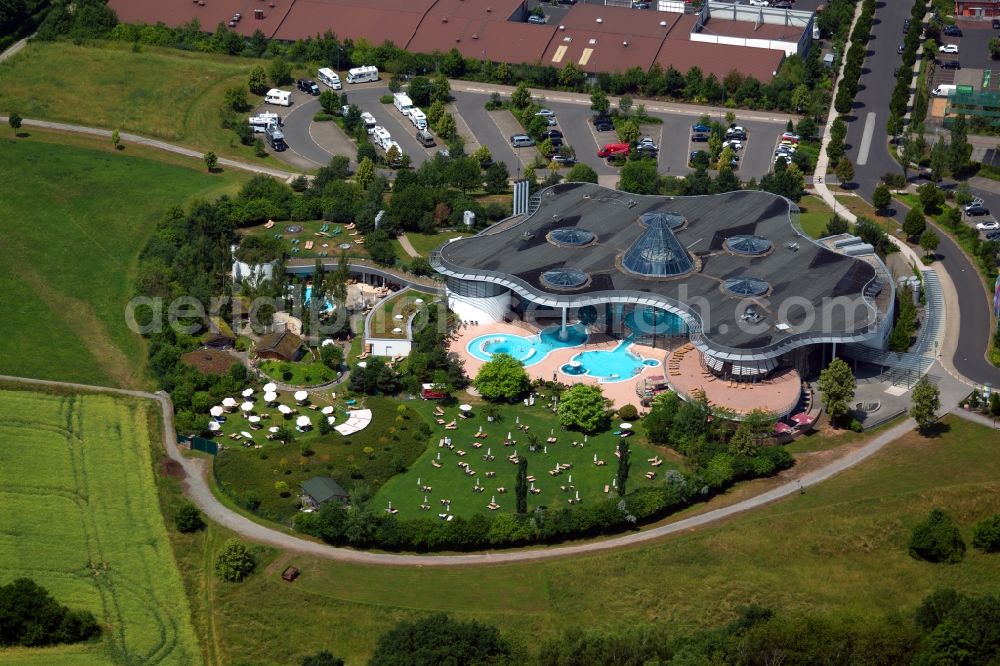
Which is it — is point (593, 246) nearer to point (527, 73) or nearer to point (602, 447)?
point (602, 447)

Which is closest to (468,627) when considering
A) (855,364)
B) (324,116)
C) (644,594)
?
(644,594)

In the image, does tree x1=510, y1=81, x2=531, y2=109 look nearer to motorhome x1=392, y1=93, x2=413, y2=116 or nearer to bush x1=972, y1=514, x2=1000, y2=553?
motorhome x1=392, y1=93, x2=413, y2=116

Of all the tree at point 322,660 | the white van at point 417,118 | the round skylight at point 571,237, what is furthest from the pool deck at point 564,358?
the white van at point 417,118

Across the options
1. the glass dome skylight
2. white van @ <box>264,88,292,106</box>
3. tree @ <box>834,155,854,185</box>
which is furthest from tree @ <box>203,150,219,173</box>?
tree @ <box>834,155,854,185</box>

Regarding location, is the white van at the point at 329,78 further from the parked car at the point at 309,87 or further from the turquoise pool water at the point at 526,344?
the turquoise pool water at the point at 526,344

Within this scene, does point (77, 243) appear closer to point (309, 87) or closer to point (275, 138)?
point (275, 138)

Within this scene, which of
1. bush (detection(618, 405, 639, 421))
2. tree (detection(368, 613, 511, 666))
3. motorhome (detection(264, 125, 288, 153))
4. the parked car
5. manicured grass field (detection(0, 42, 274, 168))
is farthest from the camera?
the parked car
